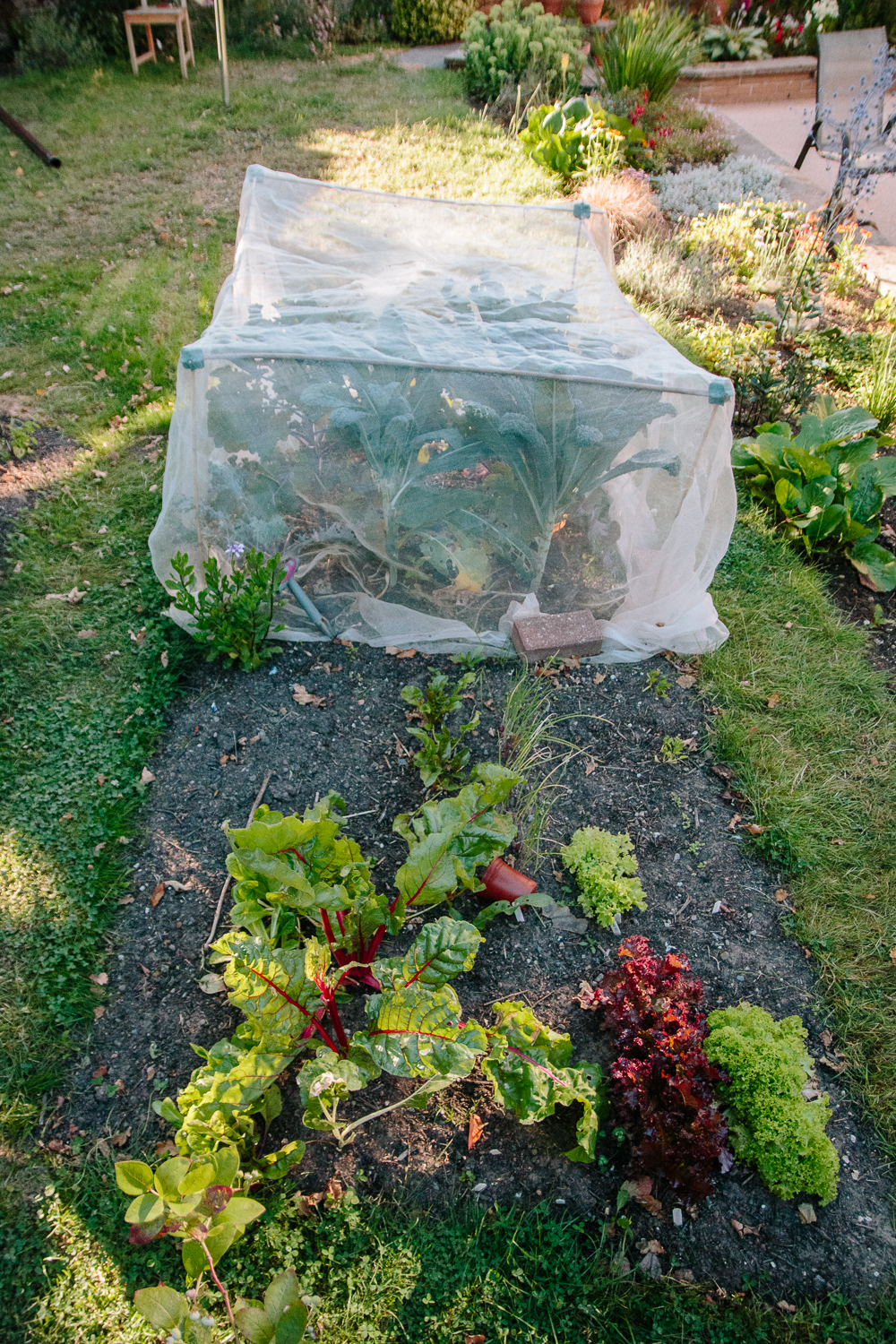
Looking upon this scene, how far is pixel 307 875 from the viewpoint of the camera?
7.55ft

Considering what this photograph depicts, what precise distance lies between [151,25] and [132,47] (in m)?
0.99

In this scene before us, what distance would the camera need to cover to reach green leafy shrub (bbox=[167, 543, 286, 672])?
10.1 feet

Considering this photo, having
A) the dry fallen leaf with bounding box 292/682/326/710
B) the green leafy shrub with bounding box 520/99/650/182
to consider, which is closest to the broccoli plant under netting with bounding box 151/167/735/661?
the dry fallen leaf with bounding box 292/682/326/710

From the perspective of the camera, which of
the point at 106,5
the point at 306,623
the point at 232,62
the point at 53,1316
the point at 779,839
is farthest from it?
the point at 232,62

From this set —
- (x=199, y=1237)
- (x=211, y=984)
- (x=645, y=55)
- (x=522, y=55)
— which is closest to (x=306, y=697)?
(x=211, y=984)

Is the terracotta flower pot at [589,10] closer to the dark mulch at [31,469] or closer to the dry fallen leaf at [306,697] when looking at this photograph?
the dark mulch at [31,469]

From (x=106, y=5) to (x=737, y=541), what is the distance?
10.2 m

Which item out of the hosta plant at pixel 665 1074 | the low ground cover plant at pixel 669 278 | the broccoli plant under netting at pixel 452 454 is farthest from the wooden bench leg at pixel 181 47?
the hosta plant at pixel 665 1074

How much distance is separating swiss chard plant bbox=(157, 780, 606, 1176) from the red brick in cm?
113

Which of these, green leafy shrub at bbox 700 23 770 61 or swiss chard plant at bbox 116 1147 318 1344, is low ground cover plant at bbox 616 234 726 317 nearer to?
swiss chard plant at bbox 116 1147 318 1344

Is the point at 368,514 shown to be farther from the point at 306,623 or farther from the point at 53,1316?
the point at 53,1316

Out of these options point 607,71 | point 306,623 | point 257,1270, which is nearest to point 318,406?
point 306,623

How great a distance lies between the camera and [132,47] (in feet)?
28.5

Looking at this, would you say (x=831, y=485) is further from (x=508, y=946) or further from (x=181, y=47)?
(x=181, y=47)
